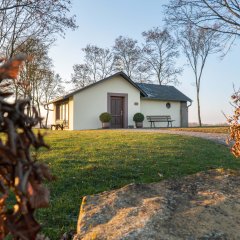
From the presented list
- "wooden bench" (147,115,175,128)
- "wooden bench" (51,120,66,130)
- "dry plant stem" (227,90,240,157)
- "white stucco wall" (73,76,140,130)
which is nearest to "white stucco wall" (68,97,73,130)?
"white stucco wall" (73,76,140,130)

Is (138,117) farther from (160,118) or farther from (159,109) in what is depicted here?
(159,109)

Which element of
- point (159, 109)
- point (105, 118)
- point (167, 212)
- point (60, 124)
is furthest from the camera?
point (159, 109)

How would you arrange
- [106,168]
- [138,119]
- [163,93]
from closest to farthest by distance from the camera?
[106,168] < [138,119] < [163,93]

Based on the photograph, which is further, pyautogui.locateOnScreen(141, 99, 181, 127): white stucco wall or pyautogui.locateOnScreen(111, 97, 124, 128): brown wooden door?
pyautogui.locateOnScreen(141, 99, 181, 127): white stucco wall

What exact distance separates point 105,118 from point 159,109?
7372 mm

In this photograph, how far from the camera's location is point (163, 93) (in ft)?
113

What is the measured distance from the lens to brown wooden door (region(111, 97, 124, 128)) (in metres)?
30.0

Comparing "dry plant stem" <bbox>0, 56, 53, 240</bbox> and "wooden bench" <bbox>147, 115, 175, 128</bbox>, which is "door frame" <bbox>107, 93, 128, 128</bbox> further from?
"dry plant stem" <bbox>0, 56, 53, 240</bbox>

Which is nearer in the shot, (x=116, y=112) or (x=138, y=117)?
(x=138, y=117)

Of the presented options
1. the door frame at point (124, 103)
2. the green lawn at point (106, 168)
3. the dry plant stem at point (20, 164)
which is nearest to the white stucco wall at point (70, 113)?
the door frame at point (124, 103)

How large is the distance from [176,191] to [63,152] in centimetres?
748

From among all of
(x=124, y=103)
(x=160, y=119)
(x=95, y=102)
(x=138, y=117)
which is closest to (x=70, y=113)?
(x=95, y=102)

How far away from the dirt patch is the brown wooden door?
2657cm

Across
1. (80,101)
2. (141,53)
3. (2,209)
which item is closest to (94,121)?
(80,101)
